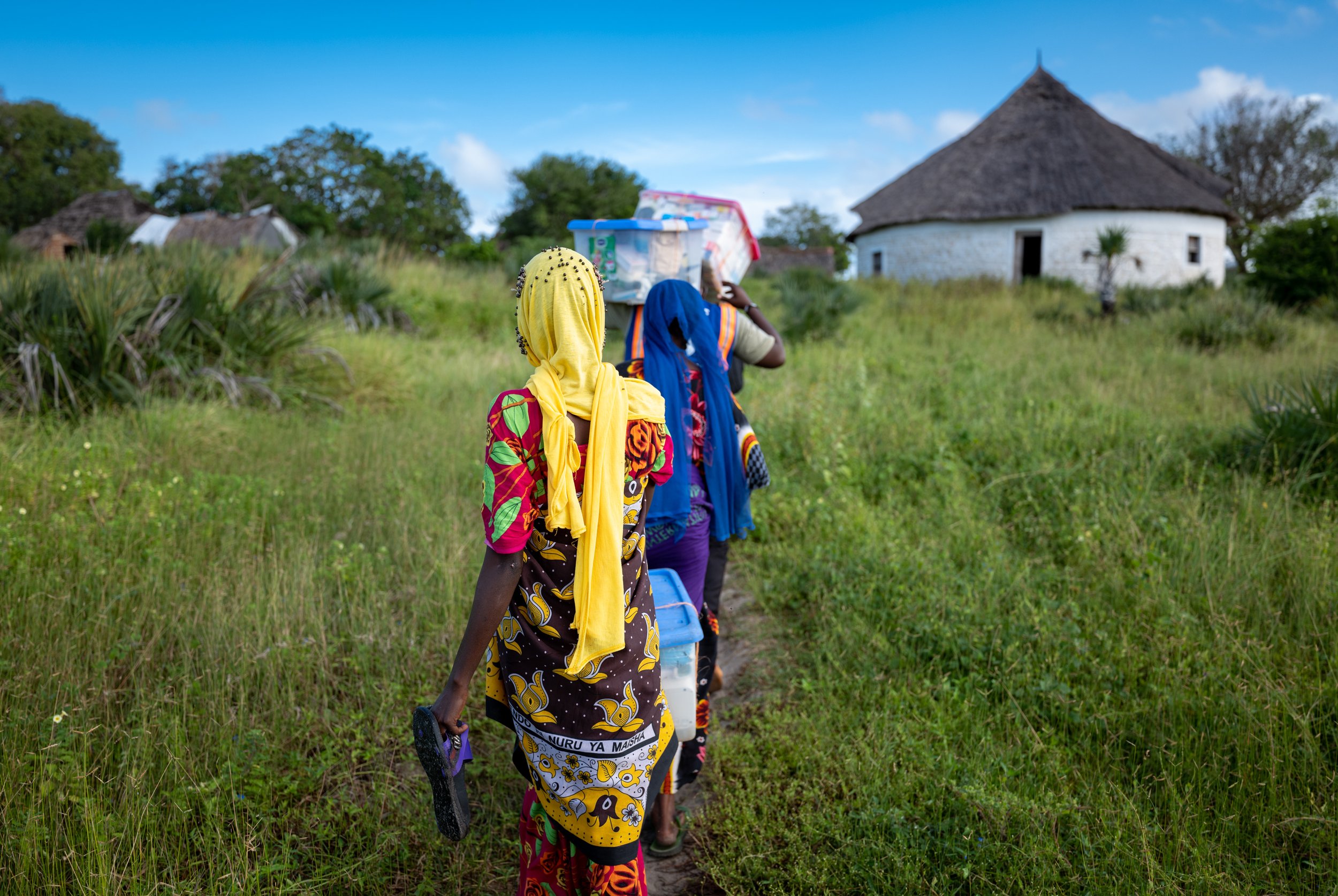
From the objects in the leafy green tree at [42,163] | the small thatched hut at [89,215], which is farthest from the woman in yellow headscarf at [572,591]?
Answer: the leafy green tree at [42,163]

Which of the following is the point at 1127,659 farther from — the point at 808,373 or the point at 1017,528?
the point at 808,373

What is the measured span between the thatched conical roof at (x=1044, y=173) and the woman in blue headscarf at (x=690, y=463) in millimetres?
21652

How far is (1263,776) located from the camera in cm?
253

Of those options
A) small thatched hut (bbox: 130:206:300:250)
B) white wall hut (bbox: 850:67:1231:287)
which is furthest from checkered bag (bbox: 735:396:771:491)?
small thatched hut (bbox: 130:206:300:250)

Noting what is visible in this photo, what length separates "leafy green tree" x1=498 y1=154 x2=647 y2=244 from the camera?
30.7 metres

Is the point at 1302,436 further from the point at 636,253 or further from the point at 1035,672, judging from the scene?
the point at 636,253

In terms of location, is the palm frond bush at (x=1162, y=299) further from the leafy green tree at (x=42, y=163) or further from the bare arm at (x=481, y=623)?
the leafy green tree at (x=42, y=163)

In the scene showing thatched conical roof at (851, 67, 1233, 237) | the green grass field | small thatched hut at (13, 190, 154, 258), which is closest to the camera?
the green grass field

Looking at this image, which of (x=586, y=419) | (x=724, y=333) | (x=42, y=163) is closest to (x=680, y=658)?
(x=586, y=419)

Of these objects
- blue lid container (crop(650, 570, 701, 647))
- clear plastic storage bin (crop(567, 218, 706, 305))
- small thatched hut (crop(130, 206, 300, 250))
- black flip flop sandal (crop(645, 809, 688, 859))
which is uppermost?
small thatched hut (crop(130, 206, 300, 250))

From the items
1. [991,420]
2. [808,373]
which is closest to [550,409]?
[991,420]

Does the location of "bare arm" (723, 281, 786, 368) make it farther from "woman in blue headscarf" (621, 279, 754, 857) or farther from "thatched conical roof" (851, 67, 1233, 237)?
"thatched conical roof" (851, 67, 1233, 237)

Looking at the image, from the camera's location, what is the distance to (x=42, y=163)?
135ft

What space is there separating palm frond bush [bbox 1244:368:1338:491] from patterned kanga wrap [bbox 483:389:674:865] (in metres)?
4.39
